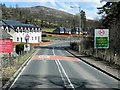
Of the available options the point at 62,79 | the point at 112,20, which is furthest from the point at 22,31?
the point at 62,79

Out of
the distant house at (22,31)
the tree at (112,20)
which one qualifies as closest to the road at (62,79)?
the tree at (112,20)

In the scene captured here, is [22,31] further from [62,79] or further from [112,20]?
[62,79]

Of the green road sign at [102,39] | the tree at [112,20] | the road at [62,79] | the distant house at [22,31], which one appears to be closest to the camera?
the road at [62,79]

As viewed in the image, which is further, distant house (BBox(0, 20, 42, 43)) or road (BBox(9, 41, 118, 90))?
distant house (BBox(0, 20, 42, 43))

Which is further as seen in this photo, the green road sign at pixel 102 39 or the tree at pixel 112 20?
the green road sign at pixel 102 39

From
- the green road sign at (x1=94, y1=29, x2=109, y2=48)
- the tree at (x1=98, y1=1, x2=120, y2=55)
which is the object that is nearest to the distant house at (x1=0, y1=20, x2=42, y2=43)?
the tree at (x1=98, y1=1, x2=120, y2=55)

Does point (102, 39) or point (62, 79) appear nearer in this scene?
point (62, 79)

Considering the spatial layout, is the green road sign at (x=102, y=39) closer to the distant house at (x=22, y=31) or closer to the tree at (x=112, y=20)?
the tree at (x=112, y=20)

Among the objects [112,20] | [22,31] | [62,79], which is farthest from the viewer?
[22,31]

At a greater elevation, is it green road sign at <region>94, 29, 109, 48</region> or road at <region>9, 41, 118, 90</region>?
green road sign at <region>94, 29, 109, 48</region>

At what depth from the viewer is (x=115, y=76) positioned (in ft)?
72.6

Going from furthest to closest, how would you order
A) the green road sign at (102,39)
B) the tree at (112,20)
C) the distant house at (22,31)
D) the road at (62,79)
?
1. the distant house at (22,31)
2. the green road sign at (102,39)
3. the tree at (112,20)
4. the road at (62,79)

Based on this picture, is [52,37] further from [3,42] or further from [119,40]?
[3,42]

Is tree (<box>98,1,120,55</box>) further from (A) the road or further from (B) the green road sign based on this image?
(A) the road
